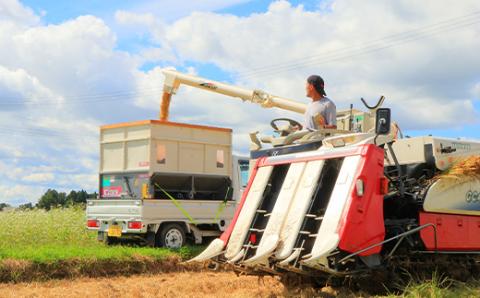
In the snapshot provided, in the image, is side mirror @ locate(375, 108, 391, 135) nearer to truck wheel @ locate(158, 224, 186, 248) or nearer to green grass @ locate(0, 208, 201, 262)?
green grass @ locate(0, 208, 201, 262)

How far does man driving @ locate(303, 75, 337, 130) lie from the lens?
7973mm

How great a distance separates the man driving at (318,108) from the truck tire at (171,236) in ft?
19.9

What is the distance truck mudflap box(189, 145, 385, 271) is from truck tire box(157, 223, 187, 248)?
5861mm

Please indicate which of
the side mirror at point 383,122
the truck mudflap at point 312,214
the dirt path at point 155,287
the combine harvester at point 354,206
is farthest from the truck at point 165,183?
the side mirror at point 383,122

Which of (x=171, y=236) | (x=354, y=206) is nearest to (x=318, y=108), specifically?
(x=354, y=206)

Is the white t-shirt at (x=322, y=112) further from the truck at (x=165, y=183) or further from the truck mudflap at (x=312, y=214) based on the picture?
the truck at (x=165, y=183)

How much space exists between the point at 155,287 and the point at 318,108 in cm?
373

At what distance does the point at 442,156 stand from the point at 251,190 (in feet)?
7.83

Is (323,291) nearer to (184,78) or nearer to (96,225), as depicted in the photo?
(96,225)

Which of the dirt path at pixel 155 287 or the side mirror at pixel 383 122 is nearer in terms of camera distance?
the side mirror at pixel 383 122

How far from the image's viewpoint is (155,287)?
31.1 feet

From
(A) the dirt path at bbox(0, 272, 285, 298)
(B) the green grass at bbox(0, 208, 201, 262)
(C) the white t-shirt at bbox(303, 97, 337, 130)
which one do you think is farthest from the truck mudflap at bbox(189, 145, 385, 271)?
(B) the green grass at bbox(0, 208, 201, 262)

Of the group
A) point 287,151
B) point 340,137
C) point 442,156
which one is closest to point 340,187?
point 340,137

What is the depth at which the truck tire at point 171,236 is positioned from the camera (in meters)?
13.3
